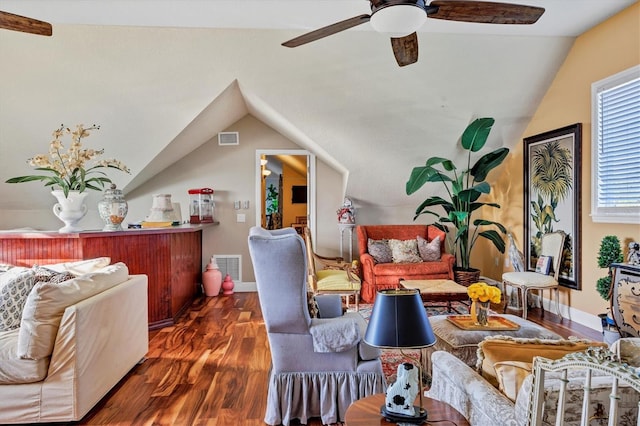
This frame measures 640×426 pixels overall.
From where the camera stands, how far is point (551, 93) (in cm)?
461

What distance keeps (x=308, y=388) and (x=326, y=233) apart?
396 cm

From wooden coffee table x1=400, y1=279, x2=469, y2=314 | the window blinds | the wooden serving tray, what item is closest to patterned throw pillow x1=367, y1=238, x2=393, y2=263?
wooden coffee table x1=400, y1=279, x2=469, y2=314

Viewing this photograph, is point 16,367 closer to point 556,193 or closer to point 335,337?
point 335,337

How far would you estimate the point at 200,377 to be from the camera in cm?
292

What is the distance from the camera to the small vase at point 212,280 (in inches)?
223

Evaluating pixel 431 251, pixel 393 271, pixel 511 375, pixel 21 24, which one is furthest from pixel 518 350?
pixel 431 251

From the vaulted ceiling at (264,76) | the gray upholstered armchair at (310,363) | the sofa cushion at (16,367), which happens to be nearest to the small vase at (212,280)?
the vaulted ceiling at (264,76)

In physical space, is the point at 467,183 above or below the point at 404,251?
above

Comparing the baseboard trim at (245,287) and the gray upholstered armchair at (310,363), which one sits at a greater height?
the gray upholstered armchair at (310,363)

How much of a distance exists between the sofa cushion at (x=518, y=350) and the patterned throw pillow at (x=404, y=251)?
3679 mm

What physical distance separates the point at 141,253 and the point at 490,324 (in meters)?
3.34

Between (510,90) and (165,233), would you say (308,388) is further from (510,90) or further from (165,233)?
(510,90)

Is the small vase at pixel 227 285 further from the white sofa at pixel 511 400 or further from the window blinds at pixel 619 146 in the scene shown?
the window blinds at pixel 619 146

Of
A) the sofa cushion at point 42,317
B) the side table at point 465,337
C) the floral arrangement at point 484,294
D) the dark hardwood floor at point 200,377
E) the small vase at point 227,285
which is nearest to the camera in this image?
the sofa cushion at point 42,317
